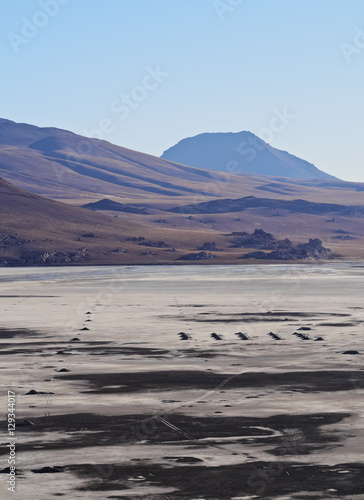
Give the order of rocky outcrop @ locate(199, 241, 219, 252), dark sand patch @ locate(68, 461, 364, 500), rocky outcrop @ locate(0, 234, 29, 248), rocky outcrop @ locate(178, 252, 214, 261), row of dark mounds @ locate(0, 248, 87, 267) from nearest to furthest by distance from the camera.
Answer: dark sand patch @ locate(68, 461, 364, 500) < row of dark mounds @ locate(0, 248, 87, 267) < rocky outcrop @ locate(178, 252, 214, 261) < rocky outcrop @ locate(0, 234, 29, 248) < rocky outcrop @ locate(199, 241, 219, 252)

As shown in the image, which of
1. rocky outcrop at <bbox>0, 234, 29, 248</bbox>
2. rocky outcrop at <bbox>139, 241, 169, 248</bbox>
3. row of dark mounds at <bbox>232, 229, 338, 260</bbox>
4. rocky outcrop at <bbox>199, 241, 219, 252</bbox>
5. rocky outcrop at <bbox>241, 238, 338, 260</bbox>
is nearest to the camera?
rocky outcrop at <bbox>0, 234, 29, 248</bbox>

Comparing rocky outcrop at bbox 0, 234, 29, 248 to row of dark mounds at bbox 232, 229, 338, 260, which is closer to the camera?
rocky outcrop at bbox 0, 234, 29, 248

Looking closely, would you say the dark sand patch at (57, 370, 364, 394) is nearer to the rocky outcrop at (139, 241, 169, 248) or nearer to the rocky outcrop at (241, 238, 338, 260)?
the rocky outcrop at (241, 238, 338, 260)

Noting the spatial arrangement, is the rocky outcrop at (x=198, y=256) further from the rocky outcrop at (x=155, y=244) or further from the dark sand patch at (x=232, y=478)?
the dark sand patch at (x=232, y=478)

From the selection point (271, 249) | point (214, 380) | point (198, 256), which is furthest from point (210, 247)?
point (214, 380)

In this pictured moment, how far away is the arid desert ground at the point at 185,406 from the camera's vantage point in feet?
36.6

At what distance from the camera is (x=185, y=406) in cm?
1619

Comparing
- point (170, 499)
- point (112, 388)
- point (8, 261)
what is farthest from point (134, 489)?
point (8, 261)

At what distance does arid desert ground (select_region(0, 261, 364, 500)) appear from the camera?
11.2 m

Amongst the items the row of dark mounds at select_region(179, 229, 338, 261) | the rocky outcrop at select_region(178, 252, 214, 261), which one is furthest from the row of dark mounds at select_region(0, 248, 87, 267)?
the row of dark mounds at select_region(179, 229, 338, 261)

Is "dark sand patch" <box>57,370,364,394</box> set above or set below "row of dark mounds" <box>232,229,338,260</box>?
above

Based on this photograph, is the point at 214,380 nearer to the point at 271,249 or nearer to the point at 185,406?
the point at 185,406

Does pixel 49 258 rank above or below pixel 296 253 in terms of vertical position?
below

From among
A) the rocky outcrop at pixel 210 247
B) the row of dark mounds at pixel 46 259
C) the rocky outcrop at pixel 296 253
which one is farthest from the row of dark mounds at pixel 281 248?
the row of dark mounds at pixel 46 259
